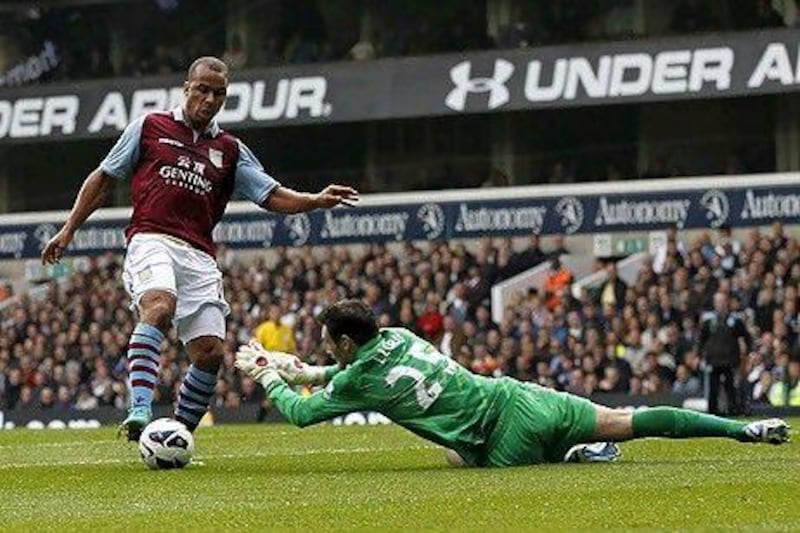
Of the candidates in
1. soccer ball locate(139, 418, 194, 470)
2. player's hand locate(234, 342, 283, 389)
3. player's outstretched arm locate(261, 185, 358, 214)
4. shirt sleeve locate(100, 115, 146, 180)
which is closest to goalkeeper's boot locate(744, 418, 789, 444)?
player's hand locate(234, 342, 283, 389)

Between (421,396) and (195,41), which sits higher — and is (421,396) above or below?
below

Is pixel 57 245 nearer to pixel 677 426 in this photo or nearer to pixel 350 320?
pixel 350 320

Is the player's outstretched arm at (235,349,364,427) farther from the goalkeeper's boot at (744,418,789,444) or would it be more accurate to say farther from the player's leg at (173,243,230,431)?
the goalkeeper's boot at (744,418,789,444)

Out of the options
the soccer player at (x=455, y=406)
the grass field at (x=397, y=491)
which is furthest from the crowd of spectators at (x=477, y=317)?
the soccer player at (x=455, y=406)

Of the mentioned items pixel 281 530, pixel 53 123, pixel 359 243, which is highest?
pixel 53 123

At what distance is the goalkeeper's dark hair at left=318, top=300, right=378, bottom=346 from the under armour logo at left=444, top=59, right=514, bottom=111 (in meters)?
25.2

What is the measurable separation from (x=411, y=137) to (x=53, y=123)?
704 cm

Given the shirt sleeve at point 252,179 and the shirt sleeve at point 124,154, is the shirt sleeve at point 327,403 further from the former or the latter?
the shirt sleeve at point 124,154

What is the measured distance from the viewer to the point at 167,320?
13555mm

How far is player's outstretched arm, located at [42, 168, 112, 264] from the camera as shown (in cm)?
1362

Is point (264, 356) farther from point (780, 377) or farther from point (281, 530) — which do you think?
point (780, 377)

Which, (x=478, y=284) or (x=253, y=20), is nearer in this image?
(x=478, y=284)

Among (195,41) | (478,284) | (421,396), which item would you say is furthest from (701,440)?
(195,41)

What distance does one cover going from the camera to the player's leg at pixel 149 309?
13.3 m
